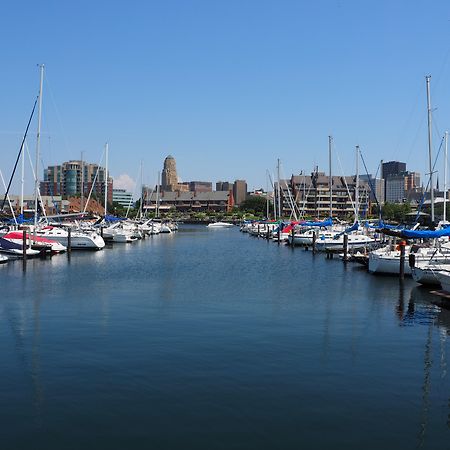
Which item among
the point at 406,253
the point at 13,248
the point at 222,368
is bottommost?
the point at 222,368

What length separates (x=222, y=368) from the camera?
20.3 m

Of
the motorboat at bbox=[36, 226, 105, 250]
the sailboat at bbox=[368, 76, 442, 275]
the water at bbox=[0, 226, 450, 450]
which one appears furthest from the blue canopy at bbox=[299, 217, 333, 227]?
the water at bbox=[0, 226, 450, 450]

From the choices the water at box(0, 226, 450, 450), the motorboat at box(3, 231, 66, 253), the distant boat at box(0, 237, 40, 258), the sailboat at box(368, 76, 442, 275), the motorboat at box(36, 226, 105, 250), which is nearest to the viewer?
the water at box(0, 226, 450, 450)

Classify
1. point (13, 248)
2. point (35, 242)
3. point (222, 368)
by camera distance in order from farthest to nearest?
point (35, 242)
point (13, 248)
point (222, 368)

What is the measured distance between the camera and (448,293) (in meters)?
33.3

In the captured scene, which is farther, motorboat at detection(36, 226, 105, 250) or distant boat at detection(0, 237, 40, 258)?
motorboat at detection(36, 226, 105, 250)

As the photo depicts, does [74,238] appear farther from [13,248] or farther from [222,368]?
[222,368]

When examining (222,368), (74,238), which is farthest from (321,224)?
(222,368)

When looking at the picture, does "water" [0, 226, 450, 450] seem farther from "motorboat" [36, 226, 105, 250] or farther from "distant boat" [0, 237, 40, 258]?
"motorboat" [36, 226, 105, 250]

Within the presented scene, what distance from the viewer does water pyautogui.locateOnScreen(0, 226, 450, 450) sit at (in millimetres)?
14898

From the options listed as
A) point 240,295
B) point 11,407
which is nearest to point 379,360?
point 11,407

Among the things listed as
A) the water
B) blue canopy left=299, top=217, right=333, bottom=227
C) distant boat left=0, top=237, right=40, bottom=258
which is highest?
blue canopy left=299, top=217, right=333, bottom=227

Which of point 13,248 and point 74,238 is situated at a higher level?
point 74,238

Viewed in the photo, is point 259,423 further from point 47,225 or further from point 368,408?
point 47,225
